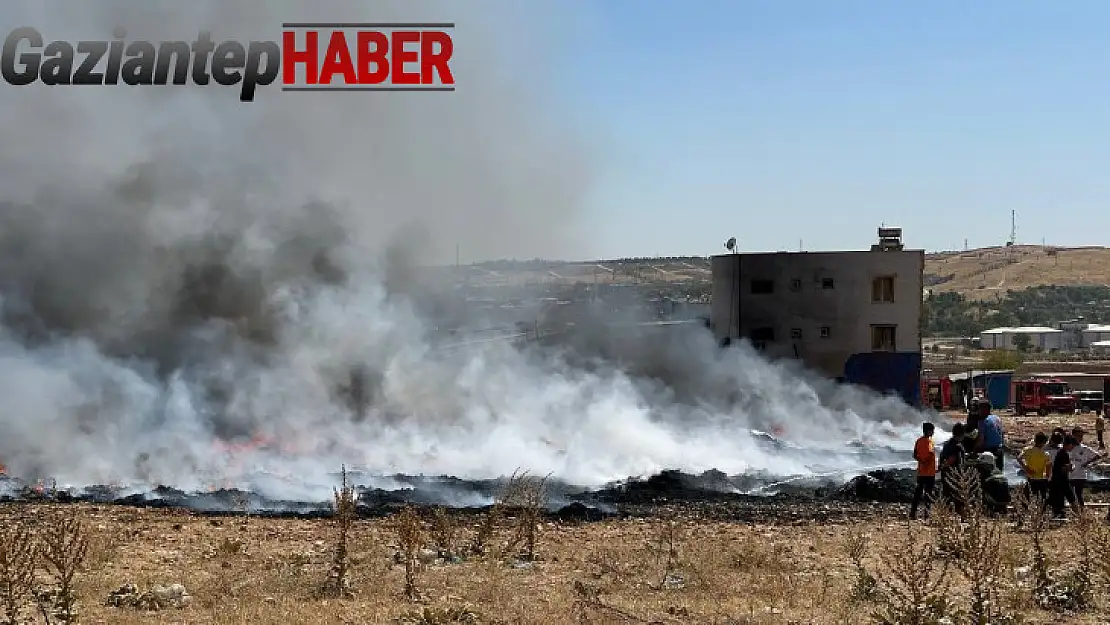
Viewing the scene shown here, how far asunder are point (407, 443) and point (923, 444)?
38.5 feet

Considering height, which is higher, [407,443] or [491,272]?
[491,272]

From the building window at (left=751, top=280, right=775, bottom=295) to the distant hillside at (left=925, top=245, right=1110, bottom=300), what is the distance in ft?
276

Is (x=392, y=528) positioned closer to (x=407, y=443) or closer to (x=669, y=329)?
(x=407, y=443)

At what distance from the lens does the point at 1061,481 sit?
14719 millimetres

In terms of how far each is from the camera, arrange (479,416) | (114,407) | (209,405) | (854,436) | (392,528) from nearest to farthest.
A: (392,528) < (114,407) < (209,405) < (479,416) < (854,436)

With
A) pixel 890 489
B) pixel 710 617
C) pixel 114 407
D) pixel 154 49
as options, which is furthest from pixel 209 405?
pixel 710 617

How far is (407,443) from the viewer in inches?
942

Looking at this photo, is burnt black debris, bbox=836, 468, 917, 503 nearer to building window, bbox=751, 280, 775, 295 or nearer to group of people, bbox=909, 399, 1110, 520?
group of people, bbox=909, 399, 1110, 520

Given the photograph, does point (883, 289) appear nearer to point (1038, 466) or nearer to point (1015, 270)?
point (1038, 466)

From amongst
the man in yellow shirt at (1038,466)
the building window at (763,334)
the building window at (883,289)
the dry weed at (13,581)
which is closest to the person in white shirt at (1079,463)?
the man in yellow shirt at (1038,466)

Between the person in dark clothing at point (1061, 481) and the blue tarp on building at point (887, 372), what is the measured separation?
25062 mm

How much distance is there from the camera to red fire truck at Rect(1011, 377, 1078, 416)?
136 ft

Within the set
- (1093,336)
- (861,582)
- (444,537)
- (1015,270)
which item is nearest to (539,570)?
(444,537)

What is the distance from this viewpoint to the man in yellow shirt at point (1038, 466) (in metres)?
15.2
